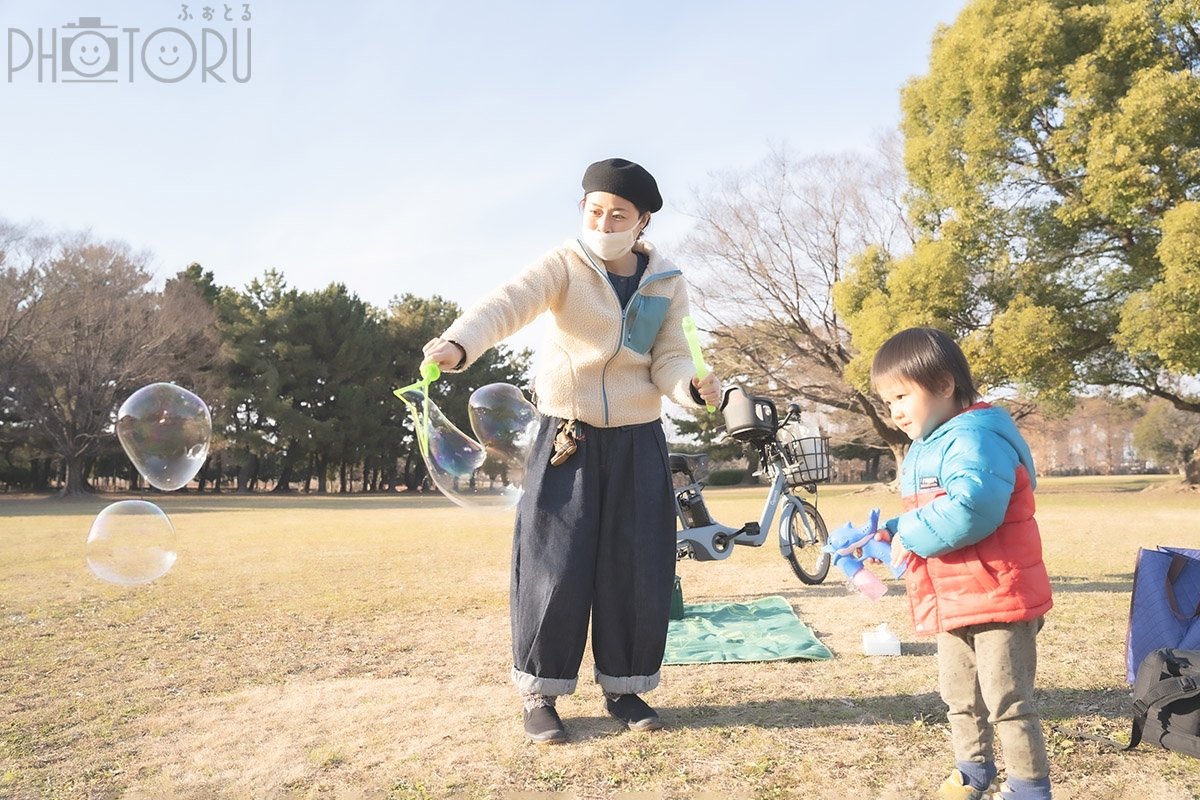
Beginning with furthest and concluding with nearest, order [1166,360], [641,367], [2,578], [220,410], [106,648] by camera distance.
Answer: [220,410] < [1166,360] < [2,578] < [106,648] < [641,367]

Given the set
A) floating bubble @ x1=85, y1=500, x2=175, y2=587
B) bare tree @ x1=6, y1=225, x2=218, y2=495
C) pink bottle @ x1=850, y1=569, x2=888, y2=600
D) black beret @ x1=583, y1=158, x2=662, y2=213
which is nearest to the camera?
pink bottle @ x1=850, y1=569, x2=888, y2=600

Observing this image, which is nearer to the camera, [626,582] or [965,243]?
[626,582]

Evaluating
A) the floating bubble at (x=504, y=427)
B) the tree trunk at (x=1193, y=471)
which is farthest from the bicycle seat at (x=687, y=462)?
the tree trunk at (x=1193, y=471)

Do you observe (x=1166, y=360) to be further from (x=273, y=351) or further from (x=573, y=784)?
(x=273, y=351)

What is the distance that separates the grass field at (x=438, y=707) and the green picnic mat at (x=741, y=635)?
127 millimetres

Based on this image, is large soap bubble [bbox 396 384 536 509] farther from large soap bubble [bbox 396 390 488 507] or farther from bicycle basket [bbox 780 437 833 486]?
bicycle basket [bbox 780 437 833 486]

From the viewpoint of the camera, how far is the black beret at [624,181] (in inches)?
110

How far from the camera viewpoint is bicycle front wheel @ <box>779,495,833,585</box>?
568 cm

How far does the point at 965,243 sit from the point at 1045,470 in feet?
117

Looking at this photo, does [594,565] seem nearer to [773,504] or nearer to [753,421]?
[753,421]

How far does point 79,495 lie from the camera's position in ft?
84.7

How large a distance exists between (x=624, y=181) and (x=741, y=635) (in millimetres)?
2357

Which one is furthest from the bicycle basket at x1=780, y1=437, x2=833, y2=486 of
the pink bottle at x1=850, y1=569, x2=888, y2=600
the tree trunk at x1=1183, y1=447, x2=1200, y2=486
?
the tree trunk at x1=1183, y1=447, x2=1200, y2=486

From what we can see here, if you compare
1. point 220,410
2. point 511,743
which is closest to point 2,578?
point 511,743
